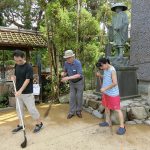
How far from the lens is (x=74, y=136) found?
15.3ft

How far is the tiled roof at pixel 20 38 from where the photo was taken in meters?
7.61

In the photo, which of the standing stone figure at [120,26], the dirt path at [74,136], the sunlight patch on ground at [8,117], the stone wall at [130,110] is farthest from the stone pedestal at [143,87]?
the sunlight patch on ground at [8,117]

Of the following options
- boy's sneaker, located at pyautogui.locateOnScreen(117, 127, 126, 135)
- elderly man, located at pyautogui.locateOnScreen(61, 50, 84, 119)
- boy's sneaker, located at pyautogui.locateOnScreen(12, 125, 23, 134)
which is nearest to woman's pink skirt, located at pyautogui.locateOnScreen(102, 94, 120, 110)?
boy's sneaker, located at pyautogui.locateOnScreen(117, 127, 126, 135)

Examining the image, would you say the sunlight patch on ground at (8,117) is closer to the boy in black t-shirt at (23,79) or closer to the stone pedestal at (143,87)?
the boy in black t-shirt at (23,79)

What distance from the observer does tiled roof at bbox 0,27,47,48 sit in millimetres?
7609

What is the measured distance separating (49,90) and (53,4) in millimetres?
2844

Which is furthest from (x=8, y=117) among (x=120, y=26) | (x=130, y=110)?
(x=120, y=26)

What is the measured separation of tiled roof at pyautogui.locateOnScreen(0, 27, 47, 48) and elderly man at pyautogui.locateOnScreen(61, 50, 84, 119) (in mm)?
2722

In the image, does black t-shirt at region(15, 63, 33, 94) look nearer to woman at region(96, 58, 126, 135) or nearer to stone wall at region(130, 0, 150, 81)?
woman at region(96, 58, 126, 135)

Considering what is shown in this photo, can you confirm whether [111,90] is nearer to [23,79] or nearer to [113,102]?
[113,102]

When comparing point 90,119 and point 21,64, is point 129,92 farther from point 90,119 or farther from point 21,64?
point 21,64

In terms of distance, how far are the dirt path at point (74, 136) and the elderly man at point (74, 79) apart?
0.85 feet

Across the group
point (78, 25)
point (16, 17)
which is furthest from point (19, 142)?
point (16, 17)

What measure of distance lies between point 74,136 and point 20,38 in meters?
4.60
